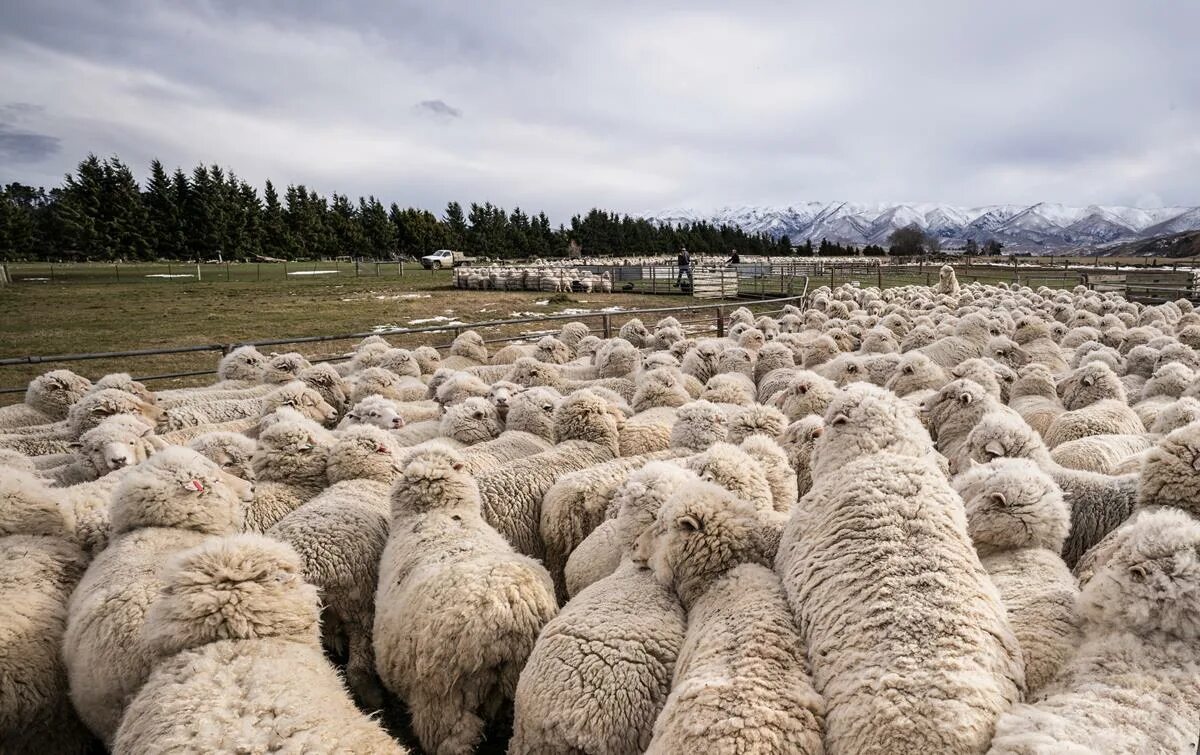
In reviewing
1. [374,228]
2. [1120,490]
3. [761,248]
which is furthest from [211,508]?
[761,248]

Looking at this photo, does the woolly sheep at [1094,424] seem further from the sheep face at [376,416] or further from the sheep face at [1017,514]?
the sheep face at [376,416]

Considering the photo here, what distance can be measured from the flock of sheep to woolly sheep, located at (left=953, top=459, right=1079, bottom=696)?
0.05 feet

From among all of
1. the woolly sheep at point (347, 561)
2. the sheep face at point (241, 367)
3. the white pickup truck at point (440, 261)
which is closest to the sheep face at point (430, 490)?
the woolly sheep at point (347, 561)

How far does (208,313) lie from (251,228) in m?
51.3

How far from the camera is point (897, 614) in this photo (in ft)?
6.28

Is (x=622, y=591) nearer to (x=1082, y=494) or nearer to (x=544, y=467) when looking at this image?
(x=544, y=467)

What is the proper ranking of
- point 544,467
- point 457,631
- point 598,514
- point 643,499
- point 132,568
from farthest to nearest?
point 544,467 → point 598,514 → point 643,499 → point 132,568 → point 457,631

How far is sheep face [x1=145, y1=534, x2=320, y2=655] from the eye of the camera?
244cm

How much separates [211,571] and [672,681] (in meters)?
1.98

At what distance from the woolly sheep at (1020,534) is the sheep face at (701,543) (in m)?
1.06

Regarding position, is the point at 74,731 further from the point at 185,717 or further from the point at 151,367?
the point at 151,367

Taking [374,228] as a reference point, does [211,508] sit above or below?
below

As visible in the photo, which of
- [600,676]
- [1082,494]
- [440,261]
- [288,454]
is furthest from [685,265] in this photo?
[440,261]

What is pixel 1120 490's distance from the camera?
11.7ft
